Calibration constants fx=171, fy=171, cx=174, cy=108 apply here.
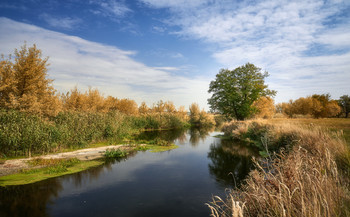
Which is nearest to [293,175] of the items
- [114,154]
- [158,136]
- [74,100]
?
[114,154]

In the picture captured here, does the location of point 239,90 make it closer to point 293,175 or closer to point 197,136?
point 197,136

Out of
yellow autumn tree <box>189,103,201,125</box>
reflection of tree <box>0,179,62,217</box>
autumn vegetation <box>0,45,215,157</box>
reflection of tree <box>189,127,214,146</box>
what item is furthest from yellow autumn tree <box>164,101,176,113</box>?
reflection of tree <box>0,179,62,217</box>

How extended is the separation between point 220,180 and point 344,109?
50430mm

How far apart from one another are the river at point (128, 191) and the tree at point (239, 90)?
61.6 feet

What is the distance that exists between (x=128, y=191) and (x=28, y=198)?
442cm

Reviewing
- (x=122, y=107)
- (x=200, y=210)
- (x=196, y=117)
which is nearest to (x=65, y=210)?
(x=200, y=210)

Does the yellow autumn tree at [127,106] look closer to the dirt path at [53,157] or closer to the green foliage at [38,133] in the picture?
the green foliage at [38,133]

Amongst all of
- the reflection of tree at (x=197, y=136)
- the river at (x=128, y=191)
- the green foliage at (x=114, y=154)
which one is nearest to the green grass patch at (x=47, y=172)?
the river at (x=128, y=191)

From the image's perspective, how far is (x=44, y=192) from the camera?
27.6 feet

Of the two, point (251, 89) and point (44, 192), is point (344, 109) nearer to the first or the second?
point (251, 89)

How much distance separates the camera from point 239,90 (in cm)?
3075

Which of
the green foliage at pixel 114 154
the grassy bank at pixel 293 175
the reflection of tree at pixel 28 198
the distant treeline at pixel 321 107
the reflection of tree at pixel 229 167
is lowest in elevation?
the reflection of tree at pixel 229 167

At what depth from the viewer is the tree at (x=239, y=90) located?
2994 centimetres

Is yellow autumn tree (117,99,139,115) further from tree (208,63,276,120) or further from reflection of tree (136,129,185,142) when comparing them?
tree (208,63,276,120)
